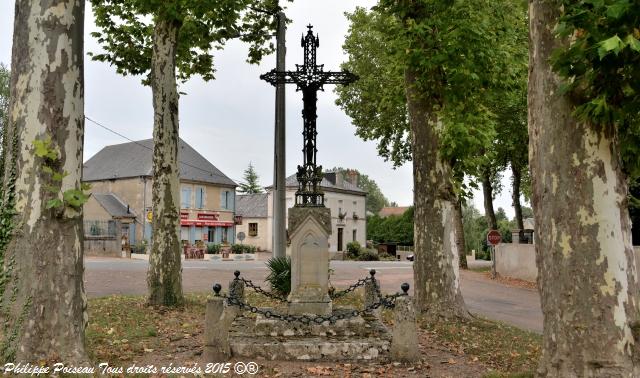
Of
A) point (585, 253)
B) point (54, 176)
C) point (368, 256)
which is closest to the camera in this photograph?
point (585, 253)

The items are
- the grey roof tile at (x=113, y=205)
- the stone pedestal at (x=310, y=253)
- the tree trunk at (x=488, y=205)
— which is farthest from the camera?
the grey roof tile at (x=113, y=205)

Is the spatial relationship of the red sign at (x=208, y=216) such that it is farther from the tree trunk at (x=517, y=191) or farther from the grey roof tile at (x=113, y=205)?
the tree trunk at (x=517, y=191)

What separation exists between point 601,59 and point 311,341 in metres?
5.27

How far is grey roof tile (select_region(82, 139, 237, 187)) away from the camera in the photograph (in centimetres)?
4222

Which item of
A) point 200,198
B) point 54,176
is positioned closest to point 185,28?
point 54,176

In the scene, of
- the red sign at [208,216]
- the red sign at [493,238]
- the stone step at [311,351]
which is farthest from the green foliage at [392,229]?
the stone step at [311,351]

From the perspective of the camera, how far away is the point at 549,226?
15.7 ft

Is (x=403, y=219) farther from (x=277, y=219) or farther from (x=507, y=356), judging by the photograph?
(x=507, y=356)

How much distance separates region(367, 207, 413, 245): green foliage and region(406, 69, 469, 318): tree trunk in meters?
36.9

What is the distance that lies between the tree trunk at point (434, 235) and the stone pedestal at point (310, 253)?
2685 mm

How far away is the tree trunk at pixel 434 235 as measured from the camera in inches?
412

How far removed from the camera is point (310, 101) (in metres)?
9.98

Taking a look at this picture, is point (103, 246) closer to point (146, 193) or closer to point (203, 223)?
point (146, 193)

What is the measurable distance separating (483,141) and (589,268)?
6.71 metres
